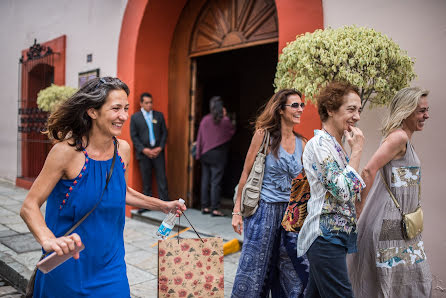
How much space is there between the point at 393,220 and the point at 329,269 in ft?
2.53

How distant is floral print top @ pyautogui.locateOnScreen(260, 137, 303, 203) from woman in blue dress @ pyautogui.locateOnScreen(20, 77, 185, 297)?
1337 millimetres

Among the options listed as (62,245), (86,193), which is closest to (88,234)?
(86,193)

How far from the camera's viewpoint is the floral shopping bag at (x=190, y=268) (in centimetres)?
246

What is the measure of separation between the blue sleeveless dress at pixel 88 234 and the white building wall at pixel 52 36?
20.9 ft

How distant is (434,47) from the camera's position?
374cm

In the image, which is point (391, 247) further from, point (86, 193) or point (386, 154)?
point (86, 193)

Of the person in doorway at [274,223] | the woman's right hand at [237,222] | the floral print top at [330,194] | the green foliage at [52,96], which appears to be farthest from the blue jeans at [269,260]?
the green foliage at [52,96]

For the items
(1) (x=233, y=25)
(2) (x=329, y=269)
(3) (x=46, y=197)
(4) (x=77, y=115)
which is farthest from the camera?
(1) (x=233, y=25)

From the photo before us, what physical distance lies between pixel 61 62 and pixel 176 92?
12.0ft

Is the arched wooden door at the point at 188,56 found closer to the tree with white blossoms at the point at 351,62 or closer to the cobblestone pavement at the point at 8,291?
the tree with white blossoms at the point at 351,62

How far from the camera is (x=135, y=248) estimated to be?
5.38m

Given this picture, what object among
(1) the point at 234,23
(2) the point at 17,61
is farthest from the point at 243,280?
(2) the point at 17,61

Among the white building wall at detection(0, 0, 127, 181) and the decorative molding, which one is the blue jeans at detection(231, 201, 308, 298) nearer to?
the decorative molding

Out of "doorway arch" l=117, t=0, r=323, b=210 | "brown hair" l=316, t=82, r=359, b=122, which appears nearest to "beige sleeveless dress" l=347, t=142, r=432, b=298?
"brown hair" l=316, t=82, r=359, b=122
